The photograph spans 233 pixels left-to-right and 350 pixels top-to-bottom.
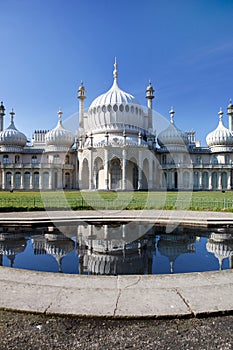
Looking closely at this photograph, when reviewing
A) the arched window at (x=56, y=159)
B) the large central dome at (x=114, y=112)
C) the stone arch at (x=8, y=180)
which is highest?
the large central dome at (x=114, y=112)

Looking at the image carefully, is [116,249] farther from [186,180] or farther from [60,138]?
[60,138]

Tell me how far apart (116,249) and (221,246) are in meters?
3.35

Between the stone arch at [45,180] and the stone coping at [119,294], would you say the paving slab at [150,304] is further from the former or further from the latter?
the stone arch at [45,180]

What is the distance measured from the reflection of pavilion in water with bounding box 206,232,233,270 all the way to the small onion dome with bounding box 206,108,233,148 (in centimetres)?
5207

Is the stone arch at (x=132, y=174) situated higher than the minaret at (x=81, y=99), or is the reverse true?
the minaret at (x=81, y=99)

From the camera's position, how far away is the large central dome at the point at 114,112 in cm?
5291

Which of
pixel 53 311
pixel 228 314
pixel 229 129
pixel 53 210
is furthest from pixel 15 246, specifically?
pixel 229 129

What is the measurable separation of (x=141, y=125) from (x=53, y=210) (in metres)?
42.6

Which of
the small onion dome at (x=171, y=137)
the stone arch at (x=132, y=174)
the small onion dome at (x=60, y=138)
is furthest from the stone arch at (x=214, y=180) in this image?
the small onion dome at (x=60, y=138)

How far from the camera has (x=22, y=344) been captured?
124 inches

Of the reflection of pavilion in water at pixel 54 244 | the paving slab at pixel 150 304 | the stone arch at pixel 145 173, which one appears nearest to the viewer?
the paving slab at pixel 150 304

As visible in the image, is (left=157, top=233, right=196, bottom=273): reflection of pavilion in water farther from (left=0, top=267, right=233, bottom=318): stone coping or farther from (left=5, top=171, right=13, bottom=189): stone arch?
(left=5, top=171, right=13, bottom=189): stone arch

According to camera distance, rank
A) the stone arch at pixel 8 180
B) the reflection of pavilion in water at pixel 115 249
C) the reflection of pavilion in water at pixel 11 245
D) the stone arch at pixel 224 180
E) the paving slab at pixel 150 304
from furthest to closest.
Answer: the stone arch at pixel 224 180, the stone arch at pixel 8 180, the reflection of pavilion in water at pixel 11 245, the reflection of pavilion in water at pixel 115 249, the paving slab at pixel 150 304

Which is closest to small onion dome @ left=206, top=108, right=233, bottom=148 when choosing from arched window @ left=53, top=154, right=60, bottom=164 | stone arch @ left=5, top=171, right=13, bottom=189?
arched window @ left=53, top=154, right=60, bottom=164
